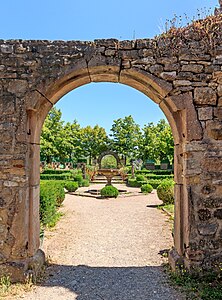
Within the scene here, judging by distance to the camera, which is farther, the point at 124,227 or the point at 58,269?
the point at 124,227

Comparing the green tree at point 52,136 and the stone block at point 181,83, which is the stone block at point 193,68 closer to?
the stone block at point 181,83

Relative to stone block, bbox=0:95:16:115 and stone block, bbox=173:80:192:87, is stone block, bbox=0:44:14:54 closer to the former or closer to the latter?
stone block, bbox=0:95:16:115

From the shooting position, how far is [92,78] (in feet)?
16.1

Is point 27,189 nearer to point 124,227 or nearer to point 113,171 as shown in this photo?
point 124,227

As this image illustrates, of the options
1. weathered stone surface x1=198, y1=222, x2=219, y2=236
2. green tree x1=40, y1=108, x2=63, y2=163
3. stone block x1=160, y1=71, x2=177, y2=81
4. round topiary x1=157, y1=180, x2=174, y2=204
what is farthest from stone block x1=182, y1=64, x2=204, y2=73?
green tree x1=40, y1=108, x2=63, y2=163

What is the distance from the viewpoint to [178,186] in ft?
15.0

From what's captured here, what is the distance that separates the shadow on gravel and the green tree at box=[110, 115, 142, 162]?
103ft

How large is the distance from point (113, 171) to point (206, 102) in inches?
524

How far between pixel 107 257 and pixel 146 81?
3.59 meters

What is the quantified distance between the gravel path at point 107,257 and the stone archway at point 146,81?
1.81 ft

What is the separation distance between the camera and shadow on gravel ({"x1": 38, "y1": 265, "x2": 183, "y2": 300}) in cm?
382

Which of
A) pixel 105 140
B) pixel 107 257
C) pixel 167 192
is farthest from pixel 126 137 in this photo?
pixel 107 257

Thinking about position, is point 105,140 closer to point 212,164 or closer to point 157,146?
point 157,146

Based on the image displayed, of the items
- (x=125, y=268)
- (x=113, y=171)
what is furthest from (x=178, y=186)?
(x=113, y=171)
